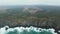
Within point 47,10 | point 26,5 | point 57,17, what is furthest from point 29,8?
point 57,17

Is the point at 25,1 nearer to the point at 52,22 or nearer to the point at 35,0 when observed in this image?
the point at 35,0

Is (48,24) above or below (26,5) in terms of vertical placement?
below

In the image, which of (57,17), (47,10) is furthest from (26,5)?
(57,17)

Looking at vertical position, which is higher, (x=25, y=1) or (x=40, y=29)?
(x=25, y=1)

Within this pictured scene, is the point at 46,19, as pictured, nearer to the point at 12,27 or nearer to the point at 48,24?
the point at 48,24

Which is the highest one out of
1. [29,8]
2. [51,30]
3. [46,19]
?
[29,8]

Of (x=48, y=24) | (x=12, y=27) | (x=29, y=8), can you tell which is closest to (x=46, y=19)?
(x=48, y=24)

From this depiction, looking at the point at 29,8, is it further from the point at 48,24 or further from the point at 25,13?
the point at 48,24
